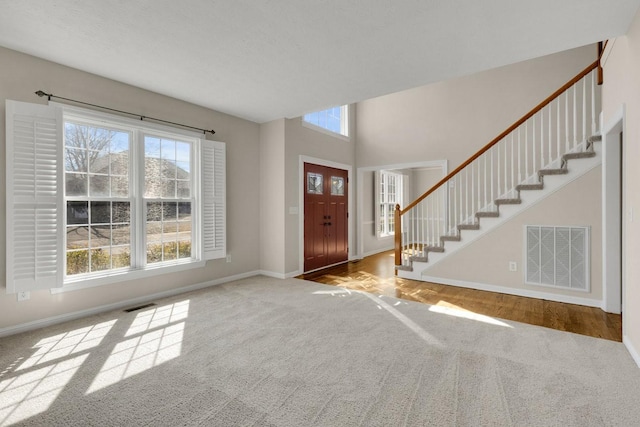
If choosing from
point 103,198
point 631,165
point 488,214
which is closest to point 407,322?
point 488,214

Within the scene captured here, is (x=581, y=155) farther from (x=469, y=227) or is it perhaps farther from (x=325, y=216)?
(x=325, y=216)

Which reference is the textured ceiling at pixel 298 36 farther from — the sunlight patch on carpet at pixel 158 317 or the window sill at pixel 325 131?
the sunlight patch on carpet at pixel 158 317

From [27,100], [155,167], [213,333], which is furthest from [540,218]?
[27,100]

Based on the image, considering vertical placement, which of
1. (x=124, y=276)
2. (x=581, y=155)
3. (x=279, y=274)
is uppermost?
(x=581, y=155)

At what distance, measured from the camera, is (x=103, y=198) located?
10.9 ft

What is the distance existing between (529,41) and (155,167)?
4.23 m

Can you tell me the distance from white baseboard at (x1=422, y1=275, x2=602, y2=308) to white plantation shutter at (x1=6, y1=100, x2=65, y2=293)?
4.69 m

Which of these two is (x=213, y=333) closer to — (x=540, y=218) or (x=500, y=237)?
(x=500, y=237)

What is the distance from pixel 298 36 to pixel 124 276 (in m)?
3.20

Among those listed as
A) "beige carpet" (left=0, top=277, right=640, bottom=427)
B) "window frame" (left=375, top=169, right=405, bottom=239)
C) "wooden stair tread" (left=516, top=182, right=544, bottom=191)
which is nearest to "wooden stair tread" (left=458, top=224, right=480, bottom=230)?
"wooden stair tread" (left=516, top=182, right=544, bottom=191)

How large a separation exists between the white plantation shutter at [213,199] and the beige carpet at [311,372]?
4.13 feet

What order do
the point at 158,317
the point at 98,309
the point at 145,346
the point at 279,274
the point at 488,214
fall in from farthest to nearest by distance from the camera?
the point at 279,274, the point at 488,214, the point at 98,309, the point at 158,317, the point at 145,346

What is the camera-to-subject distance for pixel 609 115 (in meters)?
2.94

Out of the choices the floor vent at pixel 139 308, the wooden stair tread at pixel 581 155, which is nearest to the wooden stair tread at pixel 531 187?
the wooden stair tread at pixel 581 155
